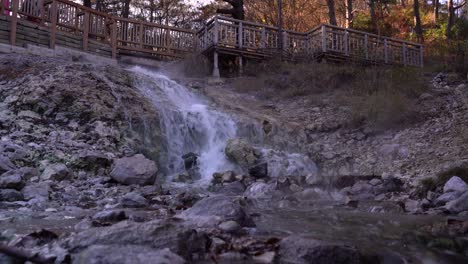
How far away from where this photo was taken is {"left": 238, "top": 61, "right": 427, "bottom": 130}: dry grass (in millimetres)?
10211

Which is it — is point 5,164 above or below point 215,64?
below

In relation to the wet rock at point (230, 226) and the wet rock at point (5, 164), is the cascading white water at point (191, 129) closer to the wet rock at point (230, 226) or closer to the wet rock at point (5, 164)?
the wet rock at point (5, 164)

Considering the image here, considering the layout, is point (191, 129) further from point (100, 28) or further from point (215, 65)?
Answer: point (100, 28)

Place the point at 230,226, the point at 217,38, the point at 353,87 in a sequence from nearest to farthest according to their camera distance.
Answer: the point at 230,226
the point at 353,87
the point at 217,38

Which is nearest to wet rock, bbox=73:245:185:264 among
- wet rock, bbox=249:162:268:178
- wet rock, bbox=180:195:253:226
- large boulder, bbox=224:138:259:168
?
wet rock, bbox=180:195:253:226

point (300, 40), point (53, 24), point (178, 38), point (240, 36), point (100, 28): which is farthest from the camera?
point (178, 38)

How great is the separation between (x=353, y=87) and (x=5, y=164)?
369 inches

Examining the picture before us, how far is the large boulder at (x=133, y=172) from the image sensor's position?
22.8 feet

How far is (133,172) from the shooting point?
704 centimetres

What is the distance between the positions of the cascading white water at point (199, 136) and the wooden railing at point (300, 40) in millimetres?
4779

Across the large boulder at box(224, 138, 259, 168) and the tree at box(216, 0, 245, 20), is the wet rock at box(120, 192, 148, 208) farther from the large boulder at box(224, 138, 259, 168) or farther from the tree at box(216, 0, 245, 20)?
the tree at box(216, 0, 245, 20)

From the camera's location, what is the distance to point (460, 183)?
6.29 m

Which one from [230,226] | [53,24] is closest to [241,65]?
[53,24]

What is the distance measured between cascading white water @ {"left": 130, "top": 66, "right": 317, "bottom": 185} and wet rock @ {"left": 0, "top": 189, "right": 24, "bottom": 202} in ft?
10.4
